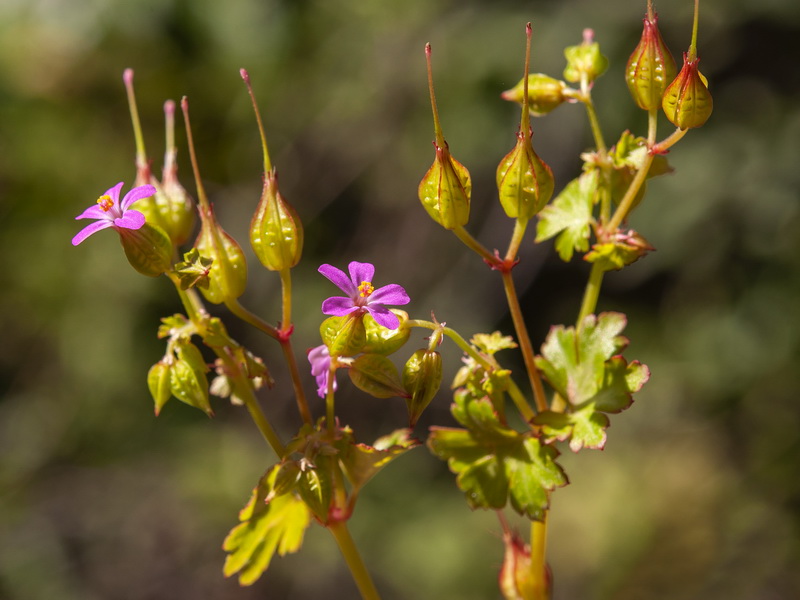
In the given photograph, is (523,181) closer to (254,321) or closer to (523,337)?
(523,337)

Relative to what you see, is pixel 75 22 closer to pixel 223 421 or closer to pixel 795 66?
pixel 223 421

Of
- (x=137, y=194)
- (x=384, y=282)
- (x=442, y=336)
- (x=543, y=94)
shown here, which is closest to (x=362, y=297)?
(x=442, y=336)

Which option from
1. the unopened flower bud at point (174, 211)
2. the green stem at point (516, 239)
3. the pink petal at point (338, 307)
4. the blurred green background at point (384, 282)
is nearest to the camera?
the pink petal at point (338, 307)

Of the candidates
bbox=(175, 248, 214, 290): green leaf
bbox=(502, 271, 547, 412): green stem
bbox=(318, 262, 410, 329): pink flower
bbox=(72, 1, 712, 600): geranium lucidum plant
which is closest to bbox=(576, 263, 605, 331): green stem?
bbox=(72, 1, 712, 600): geranium lucidum plant

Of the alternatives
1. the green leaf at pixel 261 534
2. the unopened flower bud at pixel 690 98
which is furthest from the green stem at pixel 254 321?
the unopened flower bud at pixel 690 98

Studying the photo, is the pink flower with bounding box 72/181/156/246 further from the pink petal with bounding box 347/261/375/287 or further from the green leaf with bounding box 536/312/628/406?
the green leaf with bounding box 536/312/628/406

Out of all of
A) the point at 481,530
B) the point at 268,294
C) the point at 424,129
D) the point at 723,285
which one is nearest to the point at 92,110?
the point at 268,294

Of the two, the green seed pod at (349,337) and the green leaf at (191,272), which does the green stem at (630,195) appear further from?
the green leaf at (191,272)
